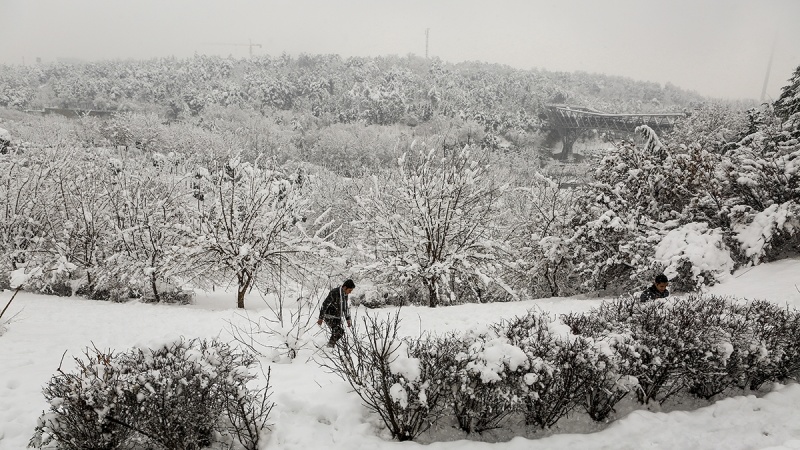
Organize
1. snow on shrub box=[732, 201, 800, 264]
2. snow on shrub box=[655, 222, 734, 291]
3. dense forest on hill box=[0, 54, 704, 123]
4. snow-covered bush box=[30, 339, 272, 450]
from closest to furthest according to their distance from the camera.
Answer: snow-covered bush box=[30, 339, 272, 450]
snow on shrub box=[732, 201, 800, 264]
snow on shrub box=[655, 222, 734, 291]
dense forest on hill box=[0, 54, 704, 123]

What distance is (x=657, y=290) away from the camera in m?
7.36

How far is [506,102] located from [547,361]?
109452mm

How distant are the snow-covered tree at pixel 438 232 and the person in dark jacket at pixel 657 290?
5029 millimetres

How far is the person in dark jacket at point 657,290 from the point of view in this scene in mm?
7148

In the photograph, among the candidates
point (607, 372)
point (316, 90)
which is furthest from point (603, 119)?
point (607, 372)

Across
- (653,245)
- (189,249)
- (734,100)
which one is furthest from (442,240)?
(734,100)

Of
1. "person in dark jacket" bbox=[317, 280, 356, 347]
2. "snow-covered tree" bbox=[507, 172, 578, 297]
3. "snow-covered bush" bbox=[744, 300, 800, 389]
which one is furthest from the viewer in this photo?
"snow-covered tree" bbox=[507, 172, 578, 297]

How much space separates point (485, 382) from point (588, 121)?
88547 millimetres

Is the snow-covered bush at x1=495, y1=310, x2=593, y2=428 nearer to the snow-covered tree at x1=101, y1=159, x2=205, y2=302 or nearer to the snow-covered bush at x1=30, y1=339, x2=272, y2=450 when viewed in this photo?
the snow-covered bush at x1=30, y1=339, x2=272, y2=450

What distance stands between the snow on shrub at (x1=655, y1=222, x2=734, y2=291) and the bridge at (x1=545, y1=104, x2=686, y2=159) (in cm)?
6841

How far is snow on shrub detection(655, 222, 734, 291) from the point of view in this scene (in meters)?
9.87

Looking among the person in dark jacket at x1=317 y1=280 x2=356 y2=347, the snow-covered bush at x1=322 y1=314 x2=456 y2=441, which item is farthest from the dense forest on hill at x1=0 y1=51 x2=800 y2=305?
the snow-covered bush at x1=322 y1=314 x2=456 y2=441

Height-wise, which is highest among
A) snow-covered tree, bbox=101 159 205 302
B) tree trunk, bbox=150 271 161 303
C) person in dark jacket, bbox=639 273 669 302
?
person in dark jacket, bbox=639 273 669 302

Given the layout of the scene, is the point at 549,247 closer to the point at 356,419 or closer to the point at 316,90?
the point at 356,419
